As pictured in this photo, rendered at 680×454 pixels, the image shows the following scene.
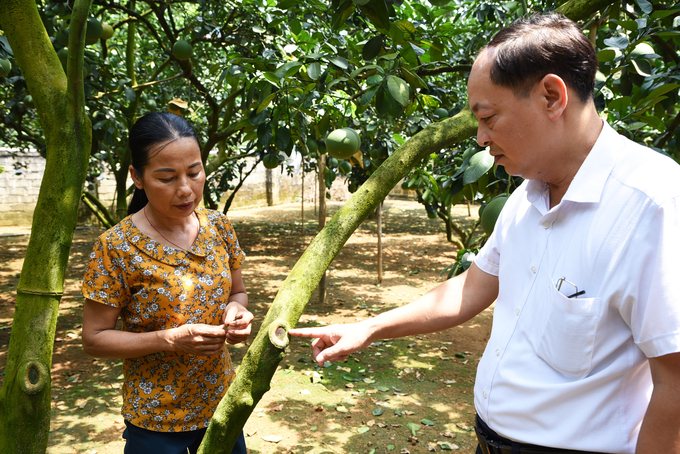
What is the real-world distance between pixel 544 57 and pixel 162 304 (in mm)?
1095

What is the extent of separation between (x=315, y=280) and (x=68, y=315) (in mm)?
4737

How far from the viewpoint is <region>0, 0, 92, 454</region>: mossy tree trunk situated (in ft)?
4.12

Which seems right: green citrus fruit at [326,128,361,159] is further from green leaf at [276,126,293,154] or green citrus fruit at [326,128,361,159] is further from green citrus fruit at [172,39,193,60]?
green citrus fruit at [172,39,193,60]

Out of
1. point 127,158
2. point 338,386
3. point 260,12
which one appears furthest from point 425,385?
point 127,158

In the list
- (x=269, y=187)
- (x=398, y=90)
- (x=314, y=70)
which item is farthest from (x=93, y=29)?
(x=269, y=187)

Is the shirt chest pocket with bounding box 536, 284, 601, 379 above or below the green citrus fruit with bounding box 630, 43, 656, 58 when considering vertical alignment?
below

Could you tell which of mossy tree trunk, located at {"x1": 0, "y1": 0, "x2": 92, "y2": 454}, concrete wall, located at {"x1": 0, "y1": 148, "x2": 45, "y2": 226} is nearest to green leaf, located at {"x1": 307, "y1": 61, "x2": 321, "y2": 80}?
mossy tree trunk, located at {"x1": 0, "y1": 0, "x2": 92, "y2": 454}

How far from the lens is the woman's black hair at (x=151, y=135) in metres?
1.36

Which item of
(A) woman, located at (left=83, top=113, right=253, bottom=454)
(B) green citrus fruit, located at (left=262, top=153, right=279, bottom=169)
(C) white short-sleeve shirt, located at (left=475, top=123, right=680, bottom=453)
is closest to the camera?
(C) white short-sleeve shirt, located at (left=475, top=123, right=680, bottom=453)

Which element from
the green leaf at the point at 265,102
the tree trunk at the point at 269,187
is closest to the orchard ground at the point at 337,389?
the green leaf at the point at 265,102

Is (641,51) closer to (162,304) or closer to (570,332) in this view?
(570,332)

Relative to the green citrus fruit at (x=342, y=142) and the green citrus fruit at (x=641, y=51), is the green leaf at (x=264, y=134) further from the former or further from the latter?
the green citrus fruit at (x=641, y=51)

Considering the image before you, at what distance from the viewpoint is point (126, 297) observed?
53.4 inches

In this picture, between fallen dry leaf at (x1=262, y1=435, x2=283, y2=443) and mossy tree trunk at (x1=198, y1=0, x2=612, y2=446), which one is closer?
mossy tree trunk at (x1=198, y1=0, x2=612, y2=446)
